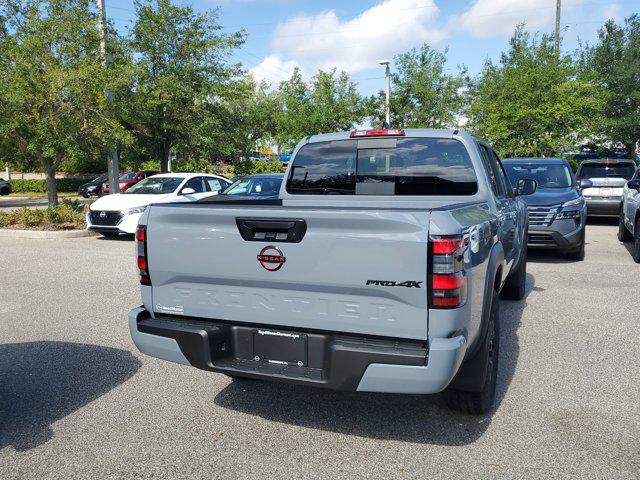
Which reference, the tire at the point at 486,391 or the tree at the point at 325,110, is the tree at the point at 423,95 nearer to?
the tree at the point at 325,110

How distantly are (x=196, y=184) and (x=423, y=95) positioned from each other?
1808 centimetres

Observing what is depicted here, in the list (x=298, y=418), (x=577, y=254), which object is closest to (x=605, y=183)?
(x=577, y=254)

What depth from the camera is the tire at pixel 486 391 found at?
3474mm

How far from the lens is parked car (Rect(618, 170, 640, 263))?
9273 millimetres

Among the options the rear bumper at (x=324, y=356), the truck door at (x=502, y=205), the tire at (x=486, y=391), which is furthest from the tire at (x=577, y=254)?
the rear bumper at (x=324, y=356)

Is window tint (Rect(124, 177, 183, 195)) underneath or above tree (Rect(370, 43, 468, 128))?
underneath

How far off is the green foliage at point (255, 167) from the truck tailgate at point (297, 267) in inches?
1163

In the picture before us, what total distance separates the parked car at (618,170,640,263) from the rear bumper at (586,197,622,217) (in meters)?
2.88

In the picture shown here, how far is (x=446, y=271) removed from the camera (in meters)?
2.72

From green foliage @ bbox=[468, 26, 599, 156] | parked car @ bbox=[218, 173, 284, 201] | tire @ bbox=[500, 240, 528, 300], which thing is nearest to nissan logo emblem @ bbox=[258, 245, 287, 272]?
tire @ bbox=[500, 240, 528, 300]

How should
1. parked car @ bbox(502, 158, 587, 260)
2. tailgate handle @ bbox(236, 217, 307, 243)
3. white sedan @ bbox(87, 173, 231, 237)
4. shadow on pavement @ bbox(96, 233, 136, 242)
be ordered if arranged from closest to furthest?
tailgate handle @ bbox(236, 217, 307, 243) → parked car @ bbox(502, 158, 587, 260) → white sedan @ bbox(87, 173, 231, 237) → shadow on pavement @ bbox(96, 233, 136, 242)

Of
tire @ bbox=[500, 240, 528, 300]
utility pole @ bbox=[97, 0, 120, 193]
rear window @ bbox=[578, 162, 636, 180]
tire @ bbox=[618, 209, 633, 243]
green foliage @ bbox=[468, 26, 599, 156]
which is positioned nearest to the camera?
tire @ bbox=[500, 240, 528, 300]

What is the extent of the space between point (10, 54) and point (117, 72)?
2740mm

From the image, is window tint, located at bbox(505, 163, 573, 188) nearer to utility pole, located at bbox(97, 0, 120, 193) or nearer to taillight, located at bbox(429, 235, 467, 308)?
taillight, located at bbox(429, 235, 467, 308)
